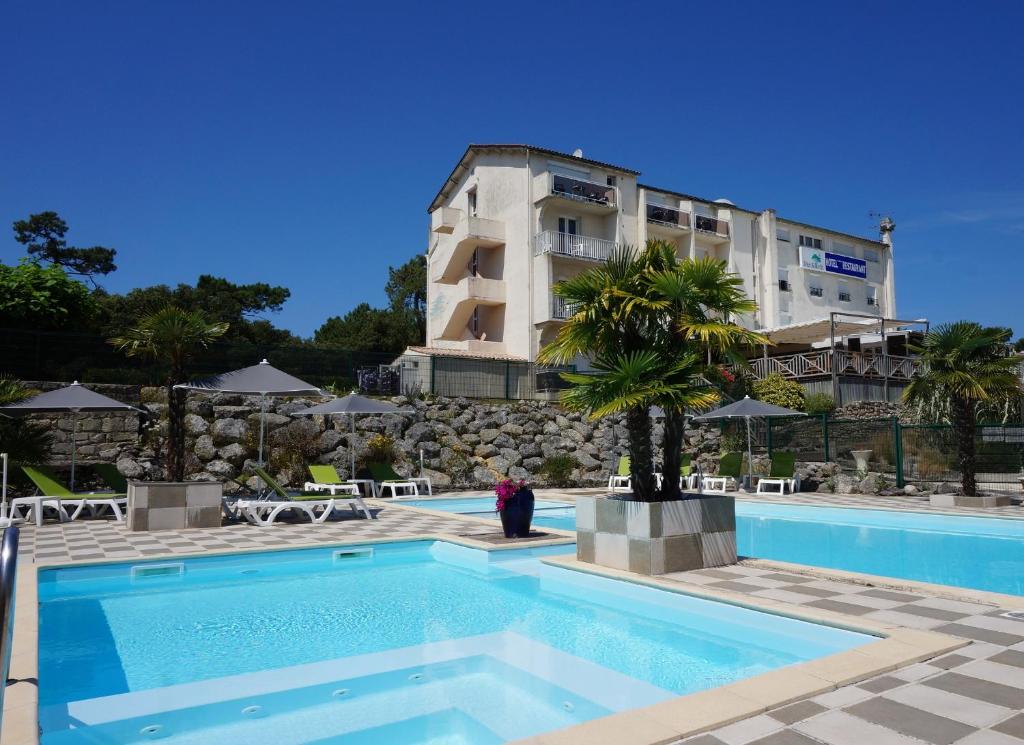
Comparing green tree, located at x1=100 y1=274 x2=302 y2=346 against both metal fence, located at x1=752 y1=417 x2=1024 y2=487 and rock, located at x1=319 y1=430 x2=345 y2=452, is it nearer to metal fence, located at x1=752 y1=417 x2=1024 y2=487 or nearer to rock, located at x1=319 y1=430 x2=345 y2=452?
rock, located at x1=319 y1=430 x2=345 y2=452

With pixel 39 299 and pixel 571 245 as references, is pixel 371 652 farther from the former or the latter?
pixel 571 245

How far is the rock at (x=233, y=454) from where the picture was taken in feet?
56.1

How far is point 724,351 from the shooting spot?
22.7ft

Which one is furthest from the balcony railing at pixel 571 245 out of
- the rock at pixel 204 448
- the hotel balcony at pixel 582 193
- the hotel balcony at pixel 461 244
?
the rock at pixel 204 448

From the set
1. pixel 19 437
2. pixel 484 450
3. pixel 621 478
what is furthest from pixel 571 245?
pixel 19 437

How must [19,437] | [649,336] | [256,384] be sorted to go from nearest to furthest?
[649,336] → [256,384] → [19,437]

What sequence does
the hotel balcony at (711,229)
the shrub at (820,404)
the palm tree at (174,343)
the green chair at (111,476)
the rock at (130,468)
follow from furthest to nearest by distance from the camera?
1. the hotel balcony at (711,229)
2. the shrub at (820,404)
3. the rock at (130,468)
4. the green chair at (111,476)
5. the palm tree at (174,343)

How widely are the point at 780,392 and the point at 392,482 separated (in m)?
13.9

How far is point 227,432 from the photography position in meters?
17.4

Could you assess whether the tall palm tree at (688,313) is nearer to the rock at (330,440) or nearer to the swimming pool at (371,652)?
the swimming pool at (371,652)

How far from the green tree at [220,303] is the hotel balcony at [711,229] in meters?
20.8

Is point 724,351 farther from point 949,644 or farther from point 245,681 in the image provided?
point 245,681

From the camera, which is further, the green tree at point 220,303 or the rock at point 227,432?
the green tree at point 220,303

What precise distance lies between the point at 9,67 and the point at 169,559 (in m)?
10.2
